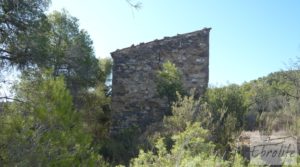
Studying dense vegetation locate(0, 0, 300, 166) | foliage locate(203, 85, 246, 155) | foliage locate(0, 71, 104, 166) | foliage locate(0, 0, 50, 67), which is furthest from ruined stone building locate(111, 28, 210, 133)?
foliage locate(0, 71, 104, 166)

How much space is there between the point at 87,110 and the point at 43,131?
1070 cm

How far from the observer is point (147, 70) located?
1473 centimetres

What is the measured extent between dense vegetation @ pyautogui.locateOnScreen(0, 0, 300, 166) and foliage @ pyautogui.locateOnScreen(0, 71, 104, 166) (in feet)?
0.04

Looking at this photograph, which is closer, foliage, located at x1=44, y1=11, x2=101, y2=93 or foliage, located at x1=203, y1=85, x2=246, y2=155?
foliage, located at x1=203, y1=85, x2=246, y2=155

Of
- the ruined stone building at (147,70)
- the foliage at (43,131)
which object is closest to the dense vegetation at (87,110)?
the foliage at (43,131)

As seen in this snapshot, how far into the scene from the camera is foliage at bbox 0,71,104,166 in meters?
4.34

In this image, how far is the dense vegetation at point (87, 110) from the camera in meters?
4.76

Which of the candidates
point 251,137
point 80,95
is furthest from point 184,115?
point 80,95

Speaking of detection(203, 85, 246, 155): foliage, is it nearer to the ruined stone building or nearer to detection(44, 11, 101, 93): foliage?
the ruined stone building

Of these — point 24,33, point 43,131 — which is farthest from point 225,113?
point 43,131

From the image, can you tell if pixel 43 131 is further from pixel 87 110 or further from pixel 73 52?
pixel 87 110

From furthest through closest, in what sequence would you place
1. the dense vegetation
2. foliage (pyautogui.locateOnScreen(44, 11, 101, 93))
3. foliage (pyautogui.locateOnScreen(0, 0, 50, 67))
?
foliage (pyautogui.locateOnScreen(44, 11, 101, 93)) < foliage (pyautogui.locateOnScreen(0, 0, 50, 67)) < the dense vegetation

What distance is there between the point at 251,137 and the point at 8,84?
5641 millimetres

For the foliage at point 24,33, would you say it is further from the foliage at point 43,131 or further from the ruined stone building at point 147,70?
the ruined stone building at point 147,70
